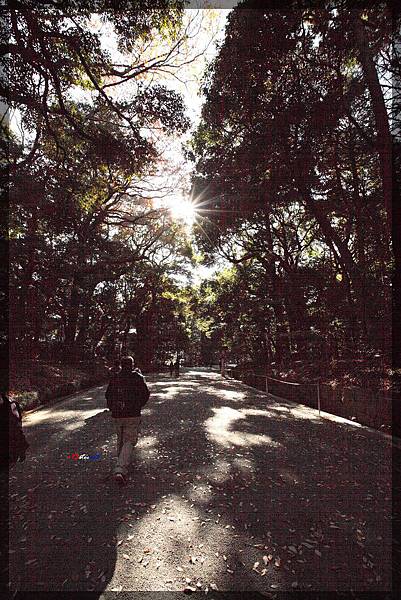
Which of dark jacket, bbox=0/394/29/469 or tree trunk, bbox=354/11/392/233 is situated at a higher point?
tree trunk, bbox=354/11/392/233

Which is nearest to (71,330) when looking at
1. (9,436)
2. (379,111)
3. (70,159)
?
(70,159)

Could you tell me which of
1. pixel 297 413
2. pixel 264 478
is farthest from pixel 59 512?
pixel 297 413

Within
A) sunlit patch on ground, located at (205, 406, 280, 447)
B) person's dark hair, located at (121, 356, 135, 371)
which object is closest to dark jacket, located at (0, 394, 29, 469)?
person's dark hair, located at (121, 356, 135, 371)

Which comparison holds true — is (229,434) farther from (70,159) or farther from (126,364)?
(70,159)

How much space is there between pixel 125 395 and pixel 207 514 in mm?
2209

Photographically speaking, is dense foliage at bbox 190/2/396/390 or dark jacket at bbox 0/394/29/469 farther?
dense foliage at bbox 190/2/396/390

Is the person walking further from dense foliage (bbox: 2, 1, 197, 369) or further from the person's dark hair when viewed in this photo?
dense foliage (bbox: 2, 1, 197, 369)

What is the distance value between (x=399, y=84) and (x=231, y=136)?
20.8 feet

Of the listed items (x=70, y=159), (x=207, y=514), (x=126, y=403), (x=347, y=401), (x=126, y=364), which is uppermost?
(x=70, y=159)

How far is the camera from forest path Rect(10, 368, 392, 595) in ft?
9.68

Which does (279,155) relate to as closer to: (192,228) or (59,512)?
(192,228)

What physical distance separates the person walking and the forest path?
1.96 ft

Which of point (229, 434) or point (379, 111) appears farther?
point (379, 111)

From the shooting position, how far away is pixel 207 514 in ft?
13.2
